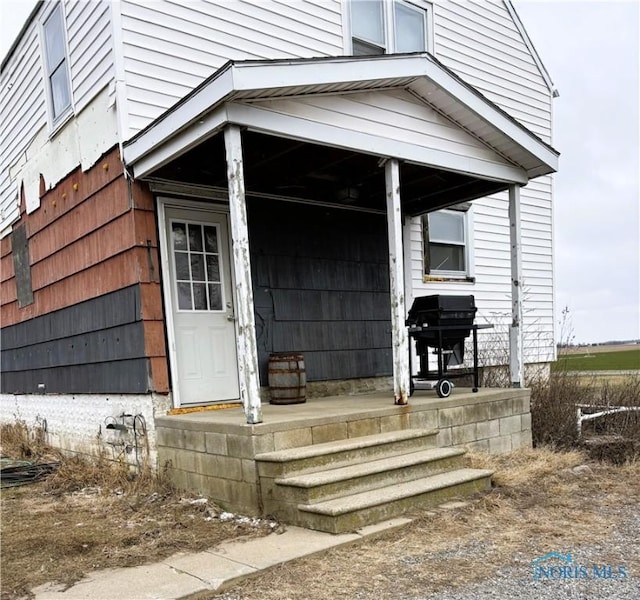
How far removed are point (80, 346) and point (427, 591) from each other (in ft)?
16.5

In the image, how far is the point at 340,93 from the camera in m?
4.89

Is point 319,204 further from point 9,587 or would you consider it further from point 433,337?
point 9,587

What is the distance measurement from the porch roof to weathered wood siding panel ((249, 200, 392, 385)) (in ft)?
5.66

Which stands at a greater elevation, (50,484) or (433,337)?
(433,337)

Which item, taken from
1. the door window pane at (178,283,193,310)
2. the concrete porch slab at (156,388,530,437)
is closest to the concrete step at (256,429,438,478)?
the concrete porch slab at (156,388,530,437)

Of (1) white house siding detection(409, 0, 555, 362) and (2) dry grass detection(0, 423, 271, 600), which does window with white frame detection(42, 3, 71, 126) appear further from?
(1) white house siding detection(409, 0, 555, 362)

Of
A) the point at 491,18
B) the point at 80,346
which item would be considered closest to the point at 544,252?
the point at 491,18

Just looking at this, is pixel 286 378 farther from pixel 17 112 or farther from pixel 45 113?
pixel 17 112

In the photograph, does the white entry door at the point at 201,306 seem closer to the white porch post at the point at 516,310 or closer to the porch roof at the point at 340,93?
the porch roof at the point at 340,93

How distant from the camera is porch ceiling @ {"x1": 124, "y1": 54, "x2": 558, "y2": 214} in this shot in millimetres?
4289

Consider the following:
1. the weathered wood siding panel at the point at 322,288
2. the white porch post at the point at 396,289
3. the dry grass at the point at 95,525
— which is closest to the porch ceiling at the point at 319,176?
the weathered wood siding panel at the point at 322,288

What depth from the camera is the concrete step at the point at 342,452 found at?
399cm

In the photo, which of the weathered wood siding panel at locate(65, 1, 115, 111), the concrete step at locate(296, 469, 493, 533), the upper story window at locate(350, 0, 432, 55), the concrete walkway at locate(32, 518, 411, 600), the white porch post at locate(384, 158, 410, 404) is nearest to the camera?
the concrete walkway at locate(32, 518, 411, 600)

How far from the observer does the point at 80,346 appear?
21.5 feet
